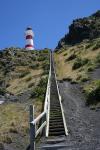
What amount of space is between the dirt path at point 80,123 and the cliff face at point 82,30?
63933mm

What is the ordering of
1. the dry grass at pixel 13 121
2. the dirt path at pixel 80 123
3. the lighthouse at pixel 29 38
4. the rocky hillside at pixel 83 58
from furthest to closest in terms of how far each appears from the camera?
the lighthouse at pixel 29 38
the rocky hillside at pixel 83 58
the dry grass at pixel 13 121
the dirt path at pixel 80 123

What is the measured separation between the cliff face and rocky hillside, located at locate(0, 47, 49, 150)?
12455 mm

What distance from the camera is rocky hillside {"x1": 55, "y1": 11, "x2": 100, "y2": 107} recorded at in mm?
36106

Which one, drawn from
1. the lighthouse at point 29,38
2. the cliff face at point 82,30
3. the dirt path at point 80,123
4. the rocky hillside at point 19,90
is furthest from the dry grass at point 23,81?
the cliff face at point 82,30

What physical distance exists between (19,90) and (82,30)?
177 feet

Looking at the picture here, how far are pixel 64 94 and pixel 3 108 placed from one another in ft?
25.4

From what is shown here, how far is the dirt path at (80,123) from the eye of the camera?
54.2ft

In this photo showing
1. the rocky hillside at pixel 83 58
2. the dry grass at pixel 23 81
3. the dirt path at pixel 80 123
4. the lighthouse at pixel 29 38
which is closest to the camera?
the dirt path at pixel 80 123

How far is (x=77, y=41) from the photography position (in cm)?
9850

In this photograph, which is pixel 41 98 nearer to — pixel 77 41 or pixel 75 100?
pixel 75 100

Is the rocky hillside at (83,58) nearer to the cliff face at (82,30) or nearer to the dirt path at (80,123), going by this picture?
the cliff face at (82,30)

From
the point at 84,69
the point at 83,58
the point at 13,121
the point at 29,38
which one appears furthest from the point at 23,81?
the point at 29,38

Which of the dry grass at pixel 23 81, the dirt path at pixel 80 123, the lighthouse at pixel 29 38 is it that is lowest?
the dirt path at pixel 80 123

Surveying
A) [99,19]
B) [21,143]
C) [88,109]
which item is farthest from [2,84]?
[99,19]
